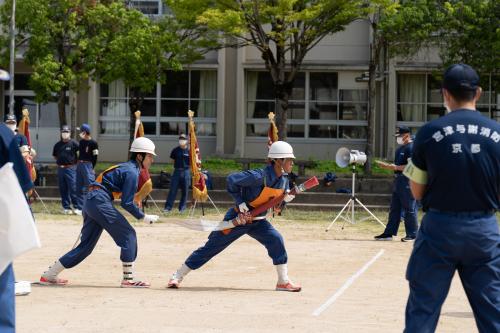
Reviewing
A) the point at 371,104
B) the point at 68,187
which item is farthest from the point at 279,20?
the point at 68,187

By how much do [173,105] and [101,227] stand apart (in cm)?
2624

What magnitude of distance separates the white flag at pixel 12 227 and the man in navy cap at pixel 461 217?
2451mm

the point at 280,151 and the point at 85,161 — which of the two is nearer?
the point at 280,151

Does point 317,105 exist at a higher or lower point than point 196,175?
higher

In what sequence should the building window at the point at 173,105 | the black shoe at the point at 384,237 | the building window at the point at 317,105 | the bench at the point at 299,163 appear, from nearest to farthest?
the black shoe at the point at 384,237 < the bench at the point at 299,163 < the building window at the point at 317,105 < the building window at the point at 173,105

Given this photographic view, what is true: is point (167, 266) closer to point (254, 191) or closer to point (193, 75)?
point (254, 191)

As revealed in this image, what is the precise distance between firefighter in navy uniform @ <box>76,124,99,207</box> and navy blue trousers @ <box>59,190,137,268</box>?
11.4 meters

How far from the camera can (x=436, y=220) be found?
6.31 meters

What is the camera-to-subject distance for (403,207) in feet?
59.5

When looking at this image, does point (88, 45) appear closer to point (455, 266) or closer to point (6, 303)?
point (6, 303)

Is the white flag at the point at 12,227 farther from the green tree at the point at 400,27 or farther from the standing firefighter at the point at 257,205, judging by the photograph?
the green tree at the point at 400,27

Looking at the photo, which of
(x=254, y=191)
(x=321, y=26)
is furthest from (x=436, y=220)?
(x=321, y=26)

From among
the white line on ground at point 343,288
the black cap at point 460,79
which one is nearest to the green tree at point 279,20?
the white line on ground at point 343,288

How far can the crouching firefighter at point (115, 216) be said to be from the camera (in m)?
11.5
